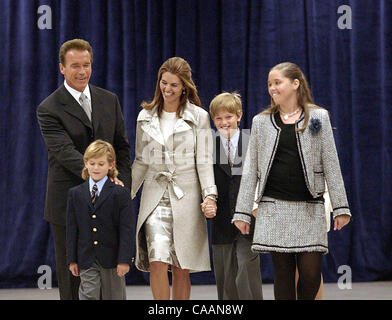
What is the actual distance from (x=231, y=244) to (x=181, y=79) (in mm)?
968

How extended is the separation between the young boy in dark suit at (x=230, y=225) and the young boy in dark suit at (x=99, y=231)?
595 millimetres

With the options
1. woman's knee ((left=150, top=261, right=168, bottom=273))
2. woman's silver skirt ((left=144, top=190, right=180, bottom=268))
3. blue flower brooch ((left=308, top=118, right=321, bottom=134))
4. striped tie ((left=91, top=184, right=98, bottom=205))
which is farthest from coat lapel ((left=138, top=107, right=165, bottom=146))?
blue flower brooch ((left=308, top=118, right=321, bottom=134))

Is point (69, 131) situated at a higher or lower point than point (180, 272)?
higher

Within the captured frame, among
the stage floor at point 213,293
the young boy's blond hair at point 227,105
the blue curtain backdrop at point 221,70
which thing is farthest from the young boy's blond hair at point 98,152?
the blue curtain backdrop at point 221,70

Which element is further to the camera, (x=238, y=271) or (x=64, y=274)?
(x=238, y=271)

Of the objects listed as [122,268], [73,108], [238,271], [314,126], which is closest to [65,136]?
[73,108]

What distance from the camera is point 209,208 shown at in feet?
12.0

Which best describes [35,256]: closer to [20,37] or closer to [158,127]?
[20,37]

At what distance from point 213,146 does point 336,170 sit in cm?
100

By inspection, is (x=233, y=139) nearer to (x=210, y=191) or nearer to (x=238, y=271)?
(x=210, y=191)

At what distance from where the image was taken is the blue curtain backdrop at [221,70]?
19.6 ft

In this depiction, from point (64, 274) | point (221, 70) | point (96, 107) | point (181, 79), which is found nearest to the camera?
point (64, 274)

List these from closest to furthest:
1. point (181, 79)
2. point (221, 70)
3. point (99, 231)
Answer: point (99, 231), point (181, 79), point (221, 70)

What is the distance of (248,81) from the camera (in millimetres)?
6082
